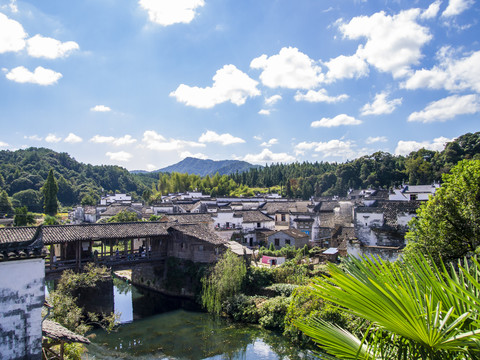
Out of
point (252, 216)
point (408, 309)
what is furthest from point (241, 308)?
Answer: point (252, 216)

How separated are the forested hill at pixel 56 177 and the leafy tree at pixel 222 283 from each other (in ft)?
205

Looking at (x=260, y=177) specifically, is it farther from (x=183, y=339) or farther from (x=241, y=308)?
(x=183, y=339)

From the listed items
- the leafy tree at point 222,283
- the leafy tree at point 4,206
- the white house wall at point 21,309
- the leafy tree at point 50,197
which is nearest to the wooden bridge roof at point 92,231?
the leafy tree at point 222,283

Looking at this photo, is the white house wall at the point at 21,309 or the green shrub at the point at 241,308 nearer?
the white house wall at the point at 21,309

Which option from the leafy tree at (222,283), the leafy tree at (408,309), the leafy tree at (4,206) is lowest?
the leafy tree at (222,283)

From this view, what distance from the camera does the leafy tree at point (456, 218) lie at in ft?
39.8

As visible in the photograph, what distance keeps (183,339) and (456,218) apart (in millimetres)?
14300

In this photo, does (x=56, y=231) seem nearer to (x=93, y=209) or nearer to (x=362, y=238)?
(x=362, y=238)

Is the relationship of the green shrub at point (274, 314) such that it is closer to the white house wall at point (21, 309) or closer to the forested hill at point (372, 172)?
the white house wall at point (21, 309)

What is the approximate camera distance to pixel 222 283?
2169 centimetres

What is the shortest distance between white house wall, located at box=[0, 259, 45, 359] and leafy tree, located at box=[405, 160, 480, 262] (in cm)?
1237

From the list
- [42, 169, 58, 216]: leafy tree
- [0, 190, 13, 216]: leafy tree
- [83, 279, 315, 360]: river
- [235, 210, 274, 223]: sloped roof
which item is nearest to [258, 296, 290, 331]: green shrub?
[83, 279, 315, 360]: river

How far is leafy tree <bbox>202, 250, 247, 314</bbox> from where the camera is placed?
850 inches

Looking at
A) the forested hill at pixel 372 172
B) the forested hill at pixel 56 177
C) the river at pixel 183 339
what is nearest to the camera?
the river at pixel 183 339
